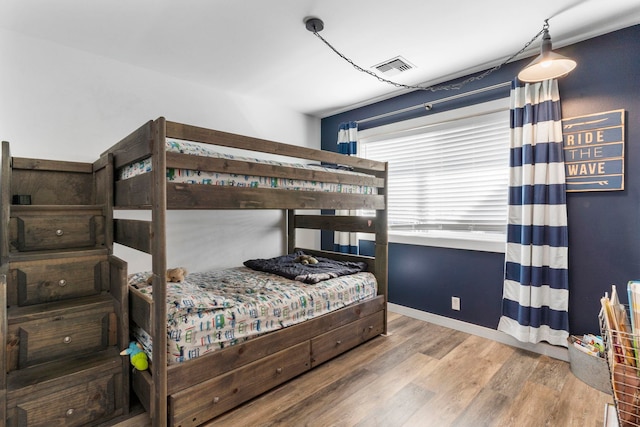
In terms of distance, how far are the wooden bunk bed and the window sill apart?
1.07 metres

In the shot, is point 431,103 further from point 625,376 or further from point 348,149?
point 625,376

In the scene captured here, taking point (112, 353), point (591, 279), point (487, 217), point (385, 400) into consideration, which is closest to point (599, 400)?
point (591, 279)

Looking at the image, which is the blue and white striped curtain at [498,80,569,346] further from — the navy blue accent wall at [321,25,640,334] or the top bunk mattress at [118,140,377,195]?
the top bunk mattress at [118,140,377,195]

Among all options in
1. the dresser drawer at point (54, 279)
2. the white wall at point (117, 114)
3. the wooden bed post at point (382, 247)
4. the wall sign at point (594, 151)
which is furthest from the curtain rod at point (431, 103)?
the dresser drawer at point (54, 279)

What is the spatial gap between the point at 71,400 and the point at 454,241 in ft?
9.80

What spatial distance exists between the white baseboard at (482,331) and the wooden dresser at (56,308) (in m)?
2.63

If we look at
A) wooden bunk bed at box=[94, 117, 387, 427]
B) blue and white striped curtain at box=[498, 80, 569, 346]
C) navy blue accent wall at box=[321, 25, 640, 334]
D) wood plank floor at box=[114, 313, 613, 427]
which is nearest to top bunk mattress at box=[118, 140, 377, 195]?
wooden bunk bed at box=[94, 117, 387, 427]

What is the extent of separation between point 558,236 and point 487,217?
0.59m

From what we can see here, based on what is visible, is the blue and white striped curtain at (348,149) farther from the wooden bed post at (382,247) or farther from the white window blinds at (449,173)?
the wooden bed post at (382,247)

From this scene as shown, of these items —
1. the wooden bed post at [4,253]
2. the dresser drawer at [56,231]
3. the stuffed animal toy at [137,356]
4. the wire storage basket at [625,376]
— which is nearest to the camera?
the wire storage basket at [625,376]

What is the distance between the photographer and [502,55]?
263cm

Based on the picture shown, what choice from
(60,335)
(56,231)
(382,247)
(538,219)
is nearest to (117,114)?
(56,231)

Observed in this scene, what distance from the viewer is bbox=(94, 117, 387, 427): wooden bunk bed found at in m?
1.57

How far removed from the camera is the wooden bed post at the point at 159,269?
1543 millimetres
